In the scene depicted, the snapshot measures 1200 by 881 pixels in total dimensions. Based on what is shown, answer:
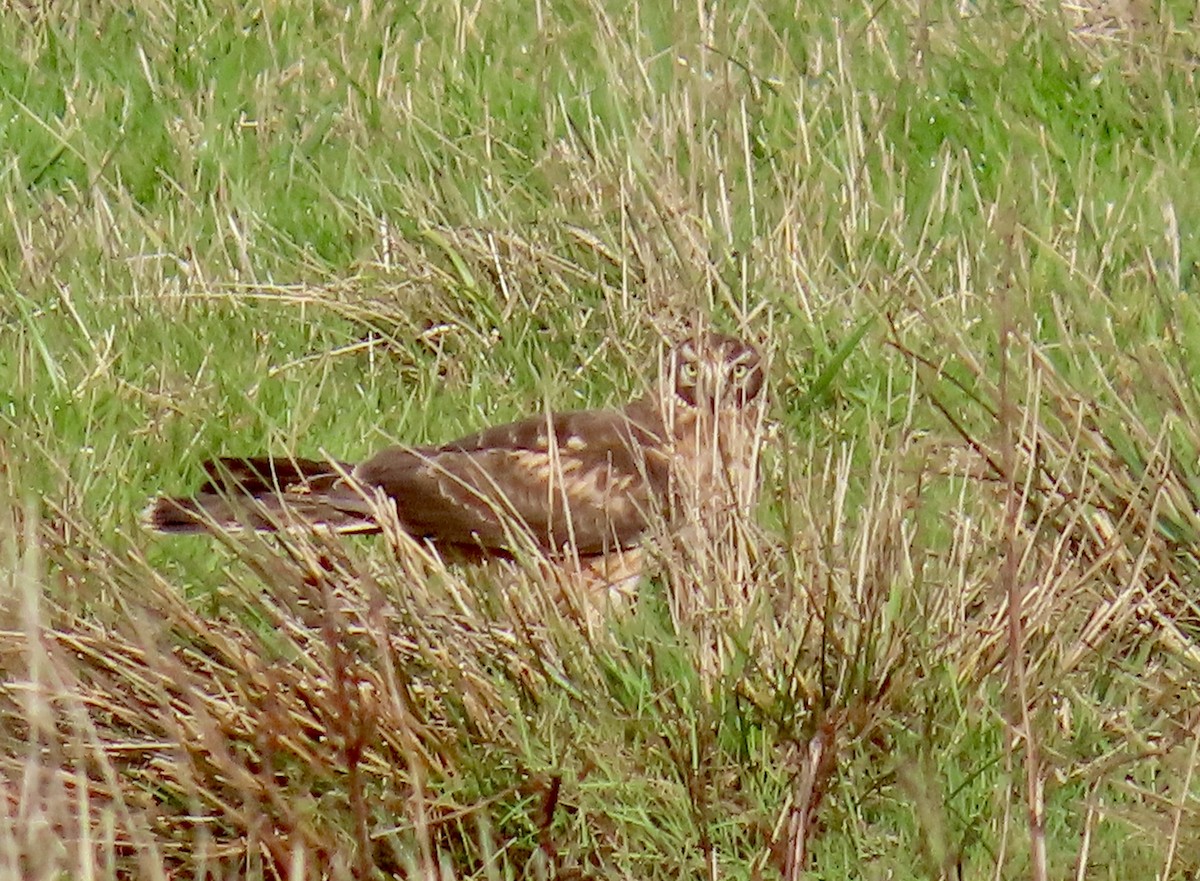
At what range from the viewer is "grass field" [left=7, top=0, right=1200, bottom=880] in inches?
161

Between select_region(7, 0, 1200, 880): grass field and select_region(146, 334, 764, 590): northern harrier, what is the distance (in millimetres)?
142

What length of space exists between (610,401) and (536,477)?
664 mm

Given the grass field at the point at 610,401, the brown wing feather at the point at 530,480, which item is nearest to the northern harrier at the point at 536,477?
the brown wing feather at the point at 530,480

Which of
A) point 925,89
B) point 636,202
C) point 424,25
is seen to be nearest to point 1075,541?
point 636,202

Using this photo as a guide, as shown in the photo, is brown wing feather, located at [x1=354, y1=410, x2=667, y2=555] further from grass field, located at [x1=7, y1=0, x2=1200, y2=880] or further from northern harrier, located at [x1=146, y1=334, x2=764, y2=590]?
grass field, located at [x1=7, y1=0, x2=1200, y2=880]

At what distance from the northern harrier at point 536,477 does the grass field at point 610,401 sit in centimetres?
14

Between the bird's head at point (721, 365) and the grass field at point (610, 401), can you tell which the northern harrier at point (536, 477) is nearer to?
the bird's head at point (721, 365)

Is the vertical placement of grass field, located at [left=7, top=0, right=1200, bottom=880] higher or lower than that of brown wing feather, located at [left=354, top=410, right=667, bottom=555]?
higher

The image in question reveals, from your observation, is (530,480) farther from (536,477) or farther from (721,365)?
(721,365)

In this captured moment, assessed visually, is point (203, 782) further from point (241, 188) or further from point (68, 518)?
point (241, 188)

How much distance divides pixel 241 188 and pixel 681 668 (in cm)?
321

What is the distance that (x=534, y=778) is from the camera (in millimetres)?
4160

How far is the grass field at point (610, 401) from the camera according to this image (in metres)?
4.09

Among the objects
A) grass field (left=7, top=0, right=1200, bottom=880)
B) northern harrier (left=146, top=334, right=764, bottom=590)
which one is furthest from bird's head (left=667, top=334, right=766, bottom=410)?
grass field (left=7, top=0, right=1200, bottom=880)
